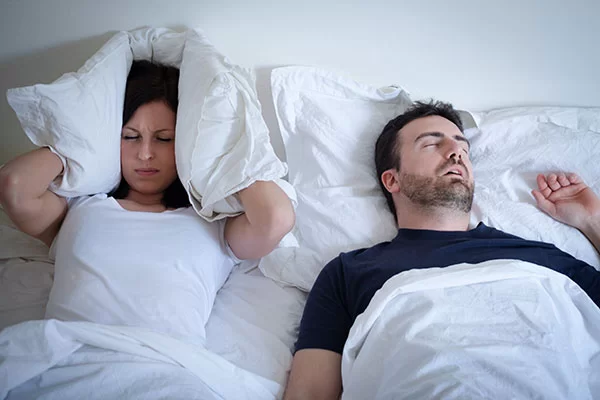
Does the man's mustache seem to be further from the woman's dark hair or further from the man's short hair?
the woman's dark hair

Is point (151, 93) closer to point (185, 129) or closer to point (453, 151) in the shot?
point (185, 129)

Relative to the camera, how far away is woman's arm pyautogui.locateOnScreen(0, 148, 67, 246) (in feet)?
2.89

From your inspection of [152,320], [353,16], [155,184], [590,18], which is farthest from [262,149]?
[590,18]

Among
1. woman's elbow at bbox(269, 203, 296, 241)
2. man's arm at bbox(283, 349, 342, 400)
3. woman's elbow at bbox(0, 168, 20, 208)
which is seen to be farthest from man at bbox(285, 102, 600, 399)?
woman's elbow at bbox(0, 168, 20, 208)

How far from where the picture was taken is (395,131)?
119 cm

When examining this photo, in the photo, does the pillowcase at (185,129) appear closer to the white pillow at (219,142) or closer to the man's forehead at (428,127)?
the white pillow at (219,142)

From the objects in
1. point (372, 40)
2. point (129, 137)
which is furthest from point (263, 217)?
point (372, 40)

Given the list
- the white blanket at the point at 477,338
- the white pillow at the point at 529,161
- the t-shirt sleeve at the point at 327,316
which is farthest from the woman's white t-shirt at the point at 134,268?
the white pillow at the point at 529,161

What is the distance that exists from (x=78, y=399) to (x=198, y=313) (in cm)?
28

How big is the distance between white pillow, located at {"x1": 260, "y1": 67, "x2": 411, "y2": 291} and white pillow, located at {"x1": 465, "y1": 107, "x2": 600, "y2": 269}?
259 mm

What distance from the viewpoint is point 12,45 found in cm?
122

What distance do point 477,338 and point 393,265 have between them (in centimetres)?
26

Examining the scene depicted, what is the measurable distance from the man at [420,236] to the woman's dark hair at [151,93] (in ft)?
1.41

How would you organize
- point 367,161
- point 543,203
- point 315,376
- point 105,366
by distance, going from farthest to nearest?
point 367,161 < point 543,203 < point 315,376 < point 105,366
